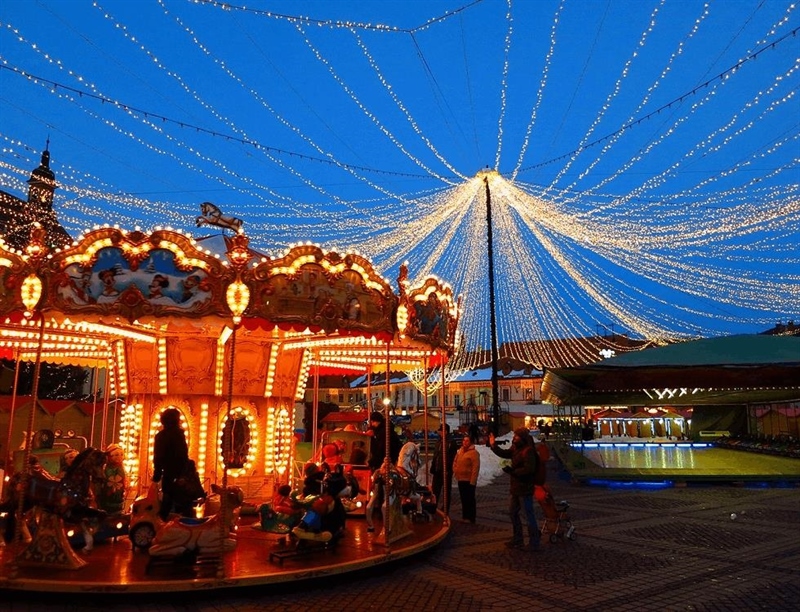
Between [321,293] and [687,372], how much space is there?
13865 mm

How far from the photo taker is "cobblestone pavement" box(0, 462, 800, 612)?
→ 5766 mm

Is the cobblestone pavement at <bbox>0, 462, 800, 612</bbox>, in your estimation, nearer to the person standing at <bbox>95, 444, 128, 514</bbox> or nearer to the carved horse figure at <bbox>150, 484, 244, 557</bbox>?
the carved horse figure at <bbox>150, 484, 244, 557</bbox>

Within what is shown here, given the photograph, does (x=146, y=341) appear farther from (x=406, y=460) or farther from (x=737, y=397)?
(x=737, y=397)

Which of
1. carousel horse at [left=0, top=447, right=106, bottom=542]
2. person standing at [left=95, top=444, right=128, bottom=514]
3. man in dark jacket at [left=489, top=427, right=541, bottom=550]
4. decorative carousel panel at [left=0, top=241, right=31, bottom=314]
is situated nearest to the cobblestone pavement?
man in dark jacket at [left=489, top=427, right=541, bottom=550]

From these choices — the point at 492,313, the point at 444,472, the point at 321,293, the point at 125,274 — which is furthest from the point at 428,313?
the point at 492,313

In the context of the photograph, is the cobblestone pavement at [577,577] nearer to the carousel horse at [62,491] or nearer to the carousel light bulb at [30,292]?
the carousel horse at [62,491]

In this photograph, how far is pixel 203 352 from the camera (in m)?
10.4

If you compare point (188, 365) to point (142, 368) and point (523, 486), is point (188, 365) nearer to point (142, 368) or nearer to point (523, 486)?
point (142, 368)

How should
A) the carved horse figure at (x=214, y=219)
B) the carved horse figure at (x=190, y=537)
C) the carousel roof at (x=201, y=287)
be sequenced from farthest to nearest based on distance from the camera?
the carved horse figure at (x=214, y=219) < the carousel roof at (x=201, y=287) < the carved horse figure at (x=190, y=537)

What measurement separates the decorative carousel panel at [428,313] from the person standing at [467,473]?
1.81m

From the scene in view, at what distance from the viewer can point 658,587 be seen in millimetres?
6352

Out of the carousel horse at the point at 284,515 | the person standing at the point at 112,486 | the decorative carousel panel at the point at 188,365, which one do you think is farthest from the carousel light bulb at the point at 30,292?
the carousel horse at the point at 284,515

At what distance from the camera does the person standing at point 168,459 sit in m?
7.48

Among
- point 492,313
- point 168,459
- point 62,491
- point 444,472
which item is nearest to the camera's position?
point 62,491
